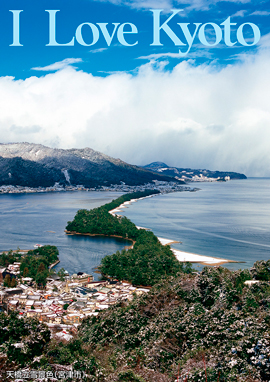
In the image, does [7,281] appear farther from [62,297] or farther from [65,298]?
[65,298]

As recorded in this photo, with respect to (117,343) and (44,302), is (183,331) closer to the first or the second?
(117,343)

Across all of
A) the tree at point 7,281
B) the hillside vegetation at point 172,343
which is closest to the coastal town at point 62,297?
the tree at point 7,281

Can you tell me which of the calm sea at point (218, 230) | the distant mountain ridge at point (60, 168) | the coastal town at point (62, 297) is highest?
the distant mountain ridge at point (60, 168)

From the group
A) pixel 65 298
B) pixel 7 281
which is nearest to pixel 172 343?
pixel 65 298

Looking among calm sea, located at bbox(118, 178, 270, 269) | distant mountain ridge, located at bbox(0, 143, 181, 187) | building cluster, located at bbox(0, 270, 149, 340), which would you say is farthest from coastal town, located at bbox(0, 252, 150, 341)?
distant mountain ridge, located at bbox(0, 143, 181, 187)

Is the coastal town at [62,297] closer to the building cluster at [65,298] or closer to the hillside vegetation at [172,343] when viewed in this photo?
the building cluster at [65,298]

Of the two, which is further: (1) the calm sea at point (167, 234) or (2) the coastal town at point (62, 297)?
(1) the calm sea at point (167, 234)

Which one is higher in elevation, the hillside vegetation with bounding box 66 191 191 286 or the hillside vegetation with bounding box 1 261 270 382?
the hillside vegetation with bounding box 1 261 270 382

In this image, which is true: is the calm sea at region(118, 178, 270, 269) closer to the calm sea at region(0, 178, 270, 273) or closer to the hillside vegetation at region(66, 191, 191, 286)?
the calm sea at region(0, 178, 270, 273)
